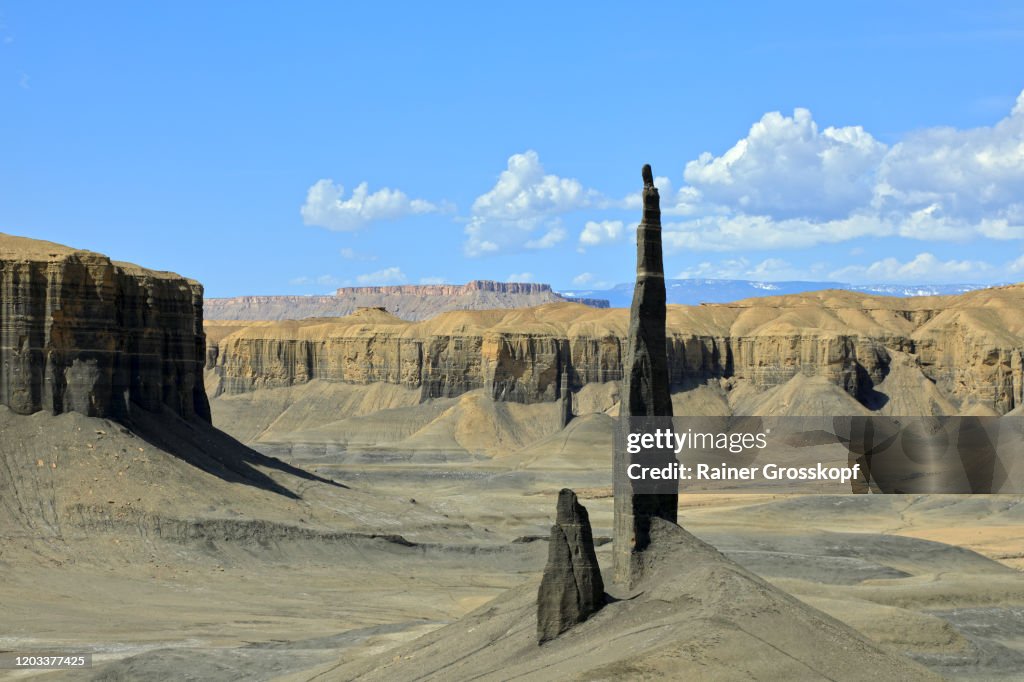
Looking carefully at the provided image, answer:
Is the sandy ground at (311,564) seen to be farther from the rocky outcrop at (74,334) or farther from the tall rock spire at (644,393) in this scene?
the tall rock spire at (644,393)

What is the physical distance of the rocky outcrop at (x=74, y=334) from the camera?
198 feet

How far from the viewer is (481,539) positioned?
223 feet

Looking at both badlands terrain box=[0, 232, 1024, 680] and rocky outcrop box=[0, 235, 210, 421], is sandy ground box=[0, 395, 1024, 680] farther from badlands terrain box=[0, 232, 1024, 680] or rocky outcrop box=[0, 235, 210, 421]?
rocky outcrop box=[0, 235, 210, 421]

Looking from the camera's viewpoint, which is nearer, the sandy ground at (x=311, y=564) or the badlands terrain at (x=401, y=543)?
the badlands terrain at (x=401, y=543)

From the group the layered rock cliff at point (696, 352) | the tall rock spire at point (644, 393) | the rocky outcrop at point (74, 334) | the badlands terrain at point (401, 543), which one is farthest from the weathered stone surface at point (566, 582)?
the layered rock cliff at point (696, 352)

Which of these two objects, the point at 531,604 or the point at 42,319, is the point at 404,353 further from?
the point at 531,604

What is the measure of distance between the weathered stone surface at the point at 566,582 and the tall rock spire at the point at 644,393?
2.05 m

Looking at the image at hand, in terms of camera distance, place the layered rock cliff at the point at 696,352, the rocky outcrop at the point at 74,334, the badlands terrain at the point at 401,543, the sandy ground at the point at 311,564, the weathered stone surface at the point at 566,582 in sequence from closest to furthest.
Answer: the badlands terrain at the point at 401,543 < the weathered stone surface at the point at 566,582 < the sandy ground at the point at 311,564 < the rocky outcrop at the point at 74,334 < the layered rock cliff at the point at 696,352

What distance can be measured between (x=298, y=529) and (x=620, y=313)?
347 feet

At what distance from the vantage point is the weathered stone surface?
28.6m

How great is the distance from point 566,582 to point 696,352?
109m

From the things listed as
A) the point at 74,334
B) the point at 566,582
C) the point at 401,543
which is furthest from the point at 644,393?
the point at 74,334

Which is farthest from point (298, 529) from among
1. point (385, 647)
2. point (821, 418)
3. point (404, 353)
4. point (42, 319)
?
point (404, 353)

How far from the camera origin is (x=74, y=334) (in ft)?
202
